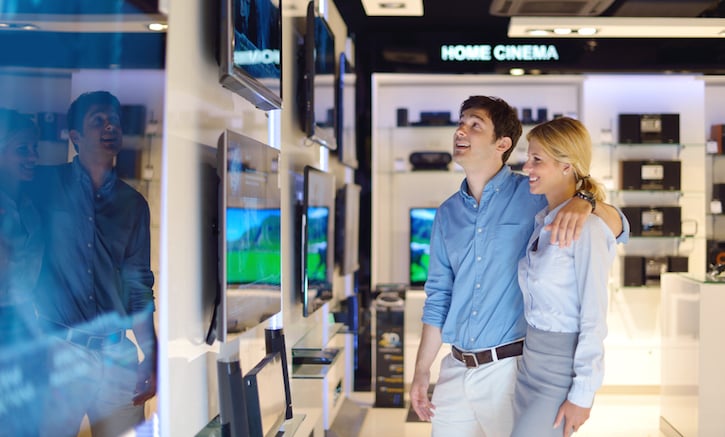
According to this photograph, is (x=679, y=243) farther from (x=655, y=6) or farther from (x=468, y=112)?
(x=468, y=112)

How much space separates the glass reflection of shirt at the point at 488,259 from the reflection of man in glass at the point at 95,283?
4.28 ft

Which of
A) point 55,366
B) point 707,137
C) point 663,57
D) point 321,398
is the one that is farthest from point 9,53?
point 707,137

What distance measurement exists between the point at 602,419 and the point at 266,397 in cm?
404

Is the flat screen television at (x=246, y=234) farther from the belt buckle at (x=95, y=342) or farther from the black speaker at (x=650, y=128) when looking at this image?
the black speaker at (x=650, y=128)

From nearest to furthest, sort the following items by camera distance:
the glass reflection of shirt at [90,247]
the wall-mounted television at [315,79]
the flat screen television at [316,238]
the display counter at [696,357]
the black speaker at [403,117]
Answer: the glass reflection of shirt at [90,247] → the flat screen television at [316,238] → the wall-mounted television at [315,79] → the display counter at [696,357] → the black speaker at [403,117]

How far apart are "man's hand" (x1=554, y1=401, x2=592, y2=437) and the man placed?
0.28m

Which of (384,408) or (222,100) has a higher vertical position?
(222,100)

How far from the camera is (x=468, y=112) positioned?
111 inches

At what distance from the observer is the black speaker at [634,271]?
→ 6699 millimetres

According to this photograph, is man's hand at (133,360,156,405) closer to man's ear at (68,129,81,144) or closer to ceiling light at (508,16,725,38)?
man's ear at (68,129,81,144)

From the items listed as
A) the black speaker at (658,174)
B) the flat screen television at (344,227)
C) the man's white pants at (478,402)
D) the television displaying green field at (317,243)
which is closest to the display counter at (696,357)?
the black speaker at (658,174)

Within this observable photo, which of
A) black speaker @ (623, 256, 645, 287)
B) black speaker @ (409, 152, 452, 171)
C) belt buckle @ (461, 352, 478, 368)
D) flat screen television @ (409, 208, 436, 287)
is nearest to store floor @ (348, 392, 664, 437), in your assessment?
black speaker @ (623, 256, 645, 287)

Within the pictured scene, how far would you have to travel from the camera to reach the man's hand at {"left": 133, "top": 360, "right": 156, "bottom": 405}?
167 centimetres

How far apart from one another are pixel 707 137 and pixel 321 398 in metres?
4.90
